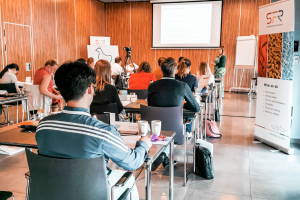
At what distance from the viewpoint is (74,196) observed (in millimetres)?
1222

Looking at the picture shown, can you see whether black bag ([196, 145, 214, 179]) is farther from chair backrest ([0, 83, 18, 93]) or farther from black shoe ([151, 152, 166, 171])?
chair backrest ([0, 83, 18, 93])

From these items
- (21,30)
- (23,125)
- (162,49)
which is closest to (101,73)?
(23,125)

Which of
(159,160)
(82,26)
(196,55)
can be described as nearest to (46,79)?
(159,160)

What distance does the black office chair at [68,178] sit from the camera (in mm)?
1172

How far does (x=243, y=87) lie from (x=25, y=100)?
821 cm

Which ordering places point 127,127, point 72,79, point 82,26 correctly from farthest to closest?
1. point 82,26
2. point 127,127
3. point 72,79

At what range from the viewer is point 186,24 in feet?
35.3

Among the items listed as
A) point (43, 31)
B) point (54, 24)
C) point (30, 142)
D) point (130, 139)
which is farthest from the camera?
point (54, 24)

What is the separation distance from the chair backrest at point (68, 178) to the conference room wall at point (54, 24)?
651cm

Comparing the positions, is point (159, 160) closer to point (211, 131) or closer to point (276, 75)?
point (211, 131)

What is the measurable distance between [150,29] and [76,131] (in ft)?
34.9

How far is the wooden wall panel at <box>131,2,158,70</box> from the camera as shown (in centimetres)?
1140

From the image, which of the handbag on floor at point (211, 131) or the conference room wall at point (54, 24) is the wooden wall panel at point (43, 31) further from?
the handbag on floor at point (211, 131)

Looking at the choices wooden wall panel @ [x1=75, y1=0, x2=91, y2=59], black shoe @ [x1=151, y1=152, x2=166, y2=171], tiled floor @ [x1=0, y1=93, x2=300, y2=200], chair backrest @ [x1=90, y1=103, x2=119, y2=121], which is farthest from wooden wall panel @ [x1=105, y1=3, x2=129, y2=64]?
black shoe @ [x1=151, y1=152, x2=166, y2=171]
